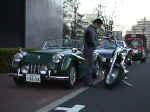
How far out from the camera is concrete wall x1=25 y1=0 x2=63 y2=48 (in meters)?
18.0

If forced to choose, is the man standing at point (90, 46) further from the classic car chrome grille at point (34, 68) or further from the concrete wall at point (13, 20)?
the concrete wall at point (13, 20)

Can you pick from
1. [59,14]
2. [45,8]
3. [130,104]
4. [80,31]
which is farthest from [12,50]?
[80,31]

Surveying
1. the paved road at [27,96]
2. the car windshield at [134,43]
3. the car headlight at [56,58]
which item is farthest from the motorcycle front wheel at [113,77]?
the car windshield at [134,43]

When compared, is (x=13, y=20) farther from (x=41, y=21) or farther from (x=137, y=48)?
(x=137, y=48)

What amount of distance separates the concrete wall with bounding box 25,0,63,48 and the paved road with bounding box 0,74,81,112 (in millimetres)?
10648

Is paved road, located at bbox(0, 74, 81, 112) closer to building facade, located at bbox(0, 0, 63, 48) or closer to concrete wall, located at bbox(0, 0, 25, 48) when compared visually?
building facade, located at bbox(0, 0, 63, 48)

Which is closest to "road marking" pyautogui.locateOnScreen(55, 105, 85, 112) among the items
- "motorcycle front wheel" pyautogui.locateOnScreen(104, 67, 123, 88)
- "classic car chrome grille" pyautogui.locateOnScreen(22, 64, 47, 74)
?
"classic car chrome grille" pyautogui.locateOnScreen(22, 64, 47, 74)

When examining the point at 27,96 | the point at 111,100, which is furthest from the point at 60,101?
the point at 111,100

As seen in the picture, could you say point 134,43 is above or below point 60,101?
above

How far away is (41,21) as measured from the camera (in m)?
19.7

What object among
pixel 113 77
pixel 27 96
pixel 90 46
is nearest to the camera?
pixel 27 96

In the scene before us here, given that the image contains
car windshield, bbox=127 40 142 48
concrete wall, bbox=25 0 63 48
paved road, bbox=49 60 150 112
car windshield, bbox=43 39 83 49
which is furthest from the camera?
car windshield, bbox=127 40 142 48

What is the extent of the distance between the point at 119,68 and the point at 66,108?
117 inches

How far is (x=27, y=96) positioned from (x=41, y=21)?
47.0 feet
